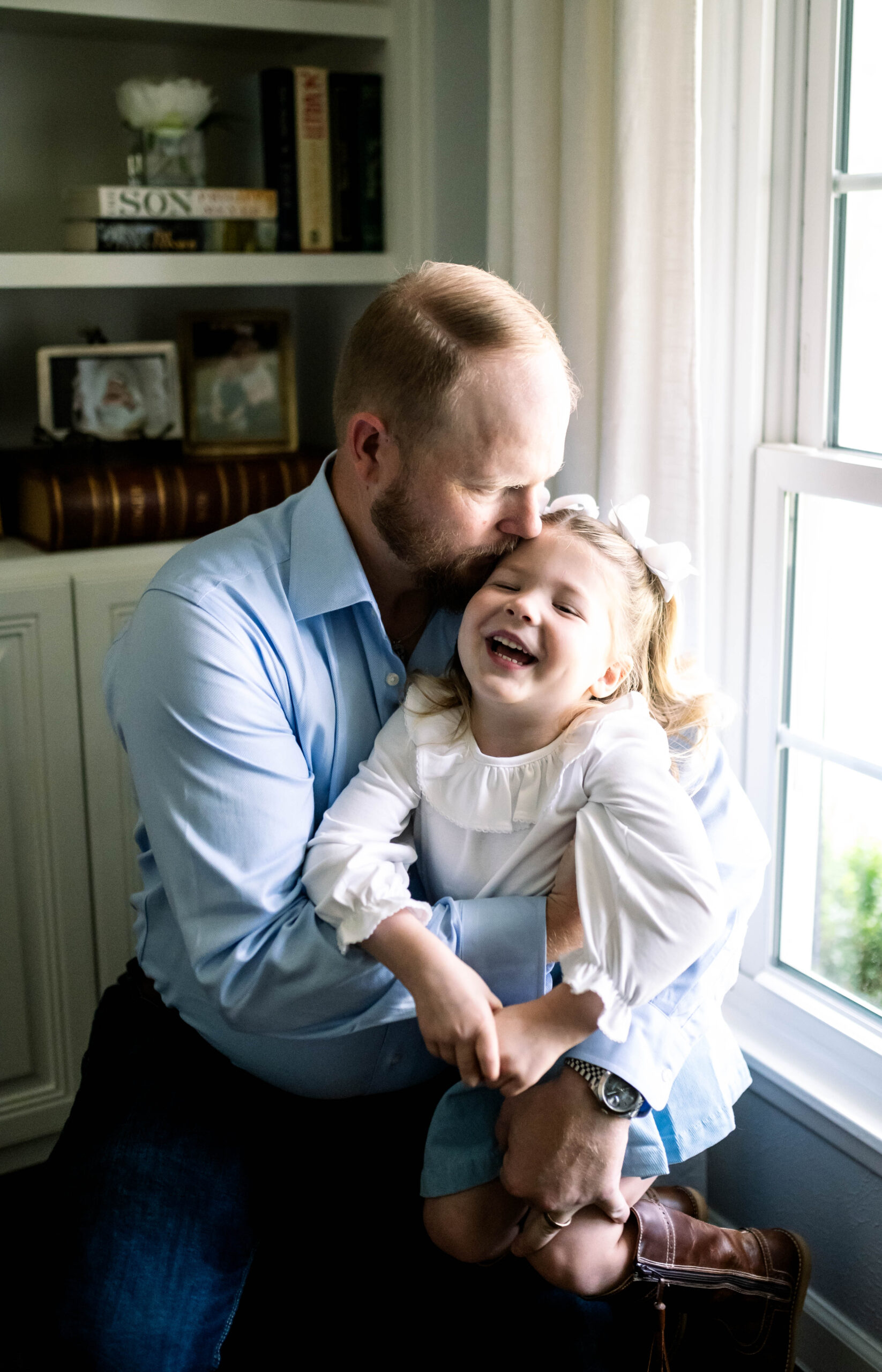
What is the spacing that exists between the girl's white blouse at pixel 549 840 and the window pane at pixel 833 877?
52cm

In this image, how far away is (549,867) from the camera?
1342 mm

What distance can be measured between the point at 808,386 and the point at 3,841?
1.38m

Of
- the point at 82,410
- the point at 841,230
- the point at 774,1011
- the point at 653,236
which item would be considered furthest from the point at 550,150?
the point at 774,1011

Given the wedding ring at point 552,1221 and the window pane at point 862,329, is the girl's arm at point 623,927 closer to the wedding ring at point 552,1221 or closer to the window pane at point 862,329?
the wedding ring at point 552,1221

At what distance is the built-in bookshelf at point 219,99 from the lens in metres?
1.98

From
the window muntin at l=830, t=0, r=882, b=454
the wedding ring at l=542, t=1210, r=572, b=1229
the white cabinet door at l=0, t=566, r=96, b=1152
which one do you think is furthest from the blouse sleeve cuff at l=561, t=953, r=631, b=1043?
the white cabinet door at l=0, t=566, r=96, b=1152

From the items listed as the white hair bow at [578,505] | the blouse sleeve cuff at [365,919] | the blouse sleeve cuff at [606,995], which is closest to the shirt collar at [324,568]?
the white hair bow at [578,505]

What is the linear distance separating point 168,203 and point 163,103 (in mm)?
163

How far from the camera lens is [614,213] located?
160cm

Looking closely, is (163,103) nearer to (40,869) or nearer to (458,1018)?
(40,869)

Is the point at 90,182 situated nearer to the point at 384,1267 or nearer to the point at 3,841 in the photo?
the point at 3,841

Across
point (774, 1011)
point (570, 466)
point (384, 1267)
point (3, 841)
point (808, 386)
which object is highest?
point (808, 386)

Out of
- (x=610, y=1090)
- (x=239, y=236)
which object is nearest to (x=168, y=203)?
(x=239, y=236)

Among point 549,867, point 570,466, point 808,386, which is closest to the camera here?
point 549,867
